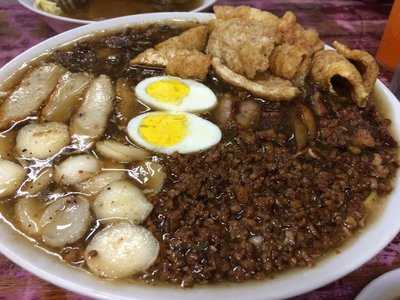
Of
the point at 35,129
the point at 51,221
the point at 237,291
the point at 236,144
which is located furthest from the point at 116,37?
the point at 237,291

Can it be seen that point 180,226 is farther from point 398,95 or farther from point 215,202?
point 398,95

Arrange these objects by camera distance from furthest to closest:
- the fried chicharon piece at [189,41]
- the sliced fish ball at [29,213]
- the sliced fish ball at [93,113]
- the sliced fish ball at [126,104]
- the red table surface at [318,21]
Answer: the red table surface at [318,21] → the fried chicharon piece at [189,41] → the sliced fish ball at [126,104] → the sliced fish ball at [93,113] → the sliced fish ball at [29,213]

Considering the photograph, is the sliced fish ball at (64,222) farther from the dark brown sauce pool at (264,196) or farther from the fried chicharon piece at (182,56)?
the fried chicharon piece at (182,56)

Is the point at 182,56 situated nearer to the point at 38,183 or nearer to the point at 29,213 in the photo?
the point at 38,183

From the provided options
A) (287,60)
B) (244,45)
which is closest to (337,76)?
(287,60)

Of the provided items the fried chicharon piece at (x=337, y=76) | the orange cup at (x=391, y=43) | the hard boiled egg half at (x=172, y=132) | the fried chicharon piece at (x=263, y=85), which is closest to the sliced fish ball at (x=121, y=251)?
the hard boiled egg half at (x=172, y=132)

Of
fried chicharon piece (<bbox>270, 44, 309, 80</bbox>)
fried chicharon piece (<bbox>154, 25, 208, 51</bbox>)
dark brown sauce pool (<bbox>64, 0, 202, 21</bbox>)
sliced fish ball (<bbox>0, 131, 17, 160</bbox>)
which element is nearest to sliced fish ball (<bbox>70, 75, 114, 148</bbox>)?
sliced fish ball (<bbox>0, 131, 17, 160</bbox>)
